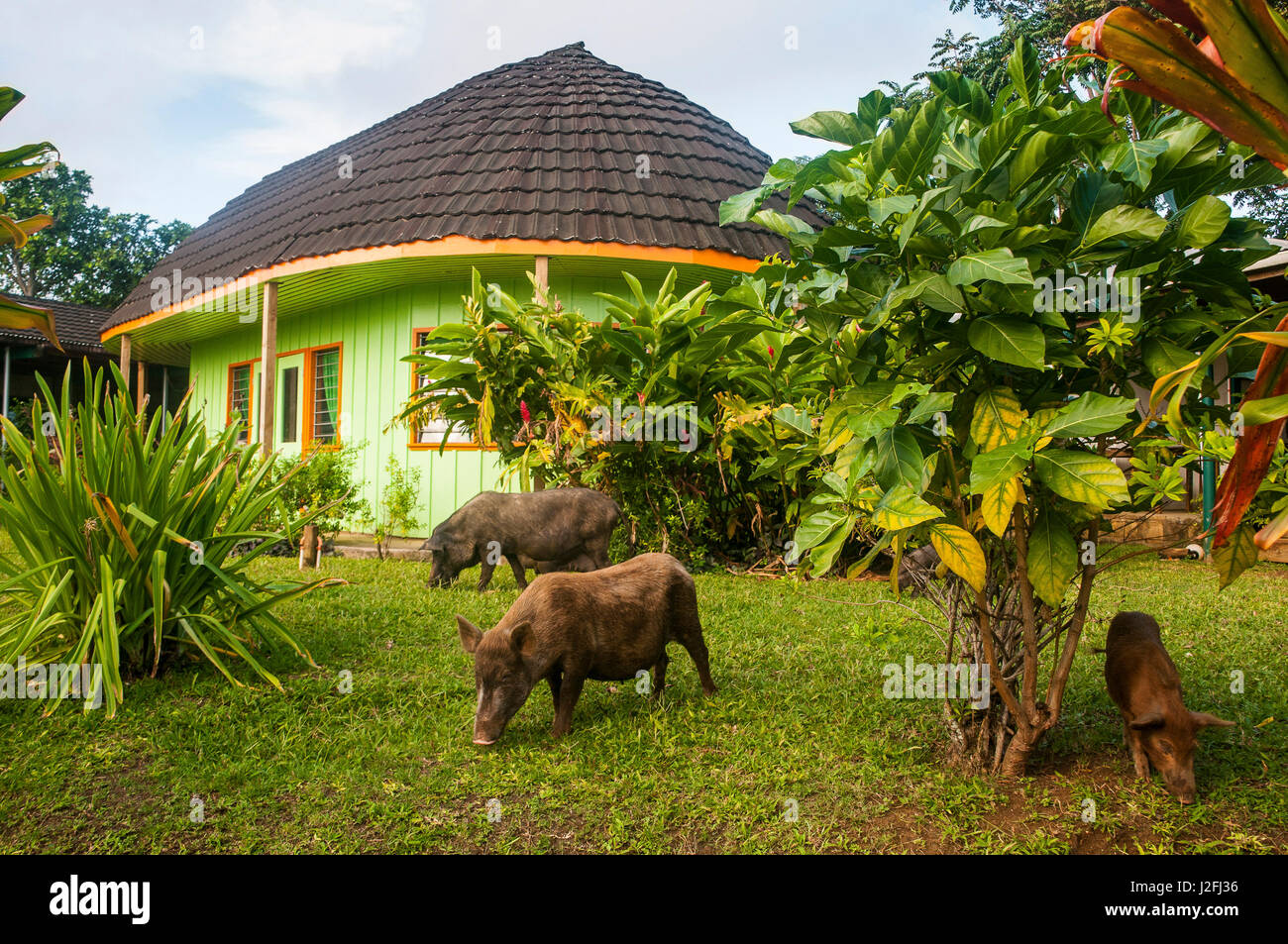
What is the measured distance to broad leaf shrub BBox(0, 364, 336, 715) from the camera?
4043 millimetres

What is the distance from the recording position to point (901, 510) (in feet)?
8.32

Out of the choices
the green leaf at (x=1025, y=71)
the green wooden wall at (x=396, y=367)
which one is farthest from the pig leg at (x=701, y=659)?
the green wooden wall at (x=396, y=367)

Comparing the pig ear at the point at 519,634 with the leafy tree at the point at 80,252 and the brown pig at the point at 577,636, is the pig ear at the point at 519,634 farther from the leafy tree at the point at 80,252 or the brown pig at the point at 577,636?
the leafy tree at the point at 80,252

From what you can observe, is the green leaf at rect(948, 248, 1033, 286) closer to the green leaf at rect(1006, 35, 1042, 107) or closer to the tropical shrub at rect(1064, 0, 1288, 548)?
the tropical shrub at rect(1064, 0, 1288, 548)

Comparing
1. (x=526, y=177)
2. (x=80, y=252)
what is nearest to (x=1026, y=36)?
(x=526, y=177)

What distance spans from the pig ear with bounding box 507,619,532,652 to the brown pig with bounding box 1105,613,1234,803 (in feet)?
7.86

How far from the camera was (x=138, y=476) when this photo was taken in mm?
4355

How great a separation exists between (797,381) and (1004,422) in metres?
1.07

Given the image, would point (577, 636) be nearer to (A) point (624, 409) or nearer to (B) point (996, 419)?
(B) point (996, 419)

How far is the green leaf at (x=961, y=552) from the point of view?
2.59 metres

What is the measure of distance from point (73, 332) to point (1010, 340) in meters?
25.0

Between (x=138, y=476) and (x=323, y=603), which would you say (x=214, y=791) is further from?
(x=323, y=603)

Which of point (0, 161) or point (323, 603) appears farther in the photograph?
point (323, 603)


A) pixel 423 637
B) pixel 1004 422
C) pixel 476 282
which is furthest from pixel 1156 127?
pixel 476 282
